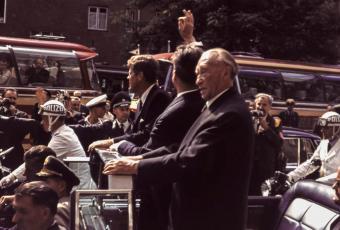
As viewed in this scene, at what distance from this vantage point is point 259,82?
68.6 feet

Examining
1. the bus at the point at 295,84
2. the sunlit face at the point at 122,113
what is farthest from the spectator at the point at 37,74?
the sunlit face at the point at 122,113

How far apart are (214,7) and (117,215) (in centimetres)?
2404

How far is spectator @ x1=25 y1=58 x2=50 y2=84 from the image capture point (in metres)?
18.5

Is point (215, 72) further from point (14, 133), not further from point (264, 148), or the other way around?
point (14, 133)

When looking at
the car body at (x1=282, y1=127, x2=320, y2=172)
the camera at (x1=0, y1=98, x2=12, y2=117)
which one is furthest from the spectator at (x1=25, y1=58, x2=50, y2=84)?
the car body at (x1=282, y1=127, x2=320, y2=172)

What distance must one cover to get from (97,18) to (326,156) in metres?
35.3

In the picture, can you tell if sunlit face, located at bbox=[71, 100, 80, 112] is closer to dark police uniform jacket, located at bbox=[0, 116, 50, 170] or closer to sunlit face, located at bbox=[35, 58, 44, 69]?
dark police uniform jacket, located at bbox=[0, 116, 50, 170]

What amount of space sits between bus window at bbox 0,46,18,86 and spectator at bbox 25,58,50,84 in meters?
0.41

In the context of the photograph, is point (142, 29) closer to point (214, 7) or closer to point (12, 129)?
point (214, 7)

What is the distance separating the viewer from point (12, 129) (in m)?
8.74

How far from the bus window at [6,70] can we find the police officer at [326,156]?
38.5 feet

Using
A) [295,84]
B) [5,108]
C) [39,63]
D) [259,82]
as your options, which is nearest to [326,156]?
[5,108]

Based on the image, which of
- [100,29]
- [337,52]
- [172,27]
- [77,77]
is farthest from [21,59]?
[100,29]

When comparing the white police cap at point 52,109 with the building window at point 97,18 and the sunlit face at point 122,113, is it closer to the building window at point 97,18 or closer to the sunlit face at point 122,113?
the sunlit face at point 122,113
